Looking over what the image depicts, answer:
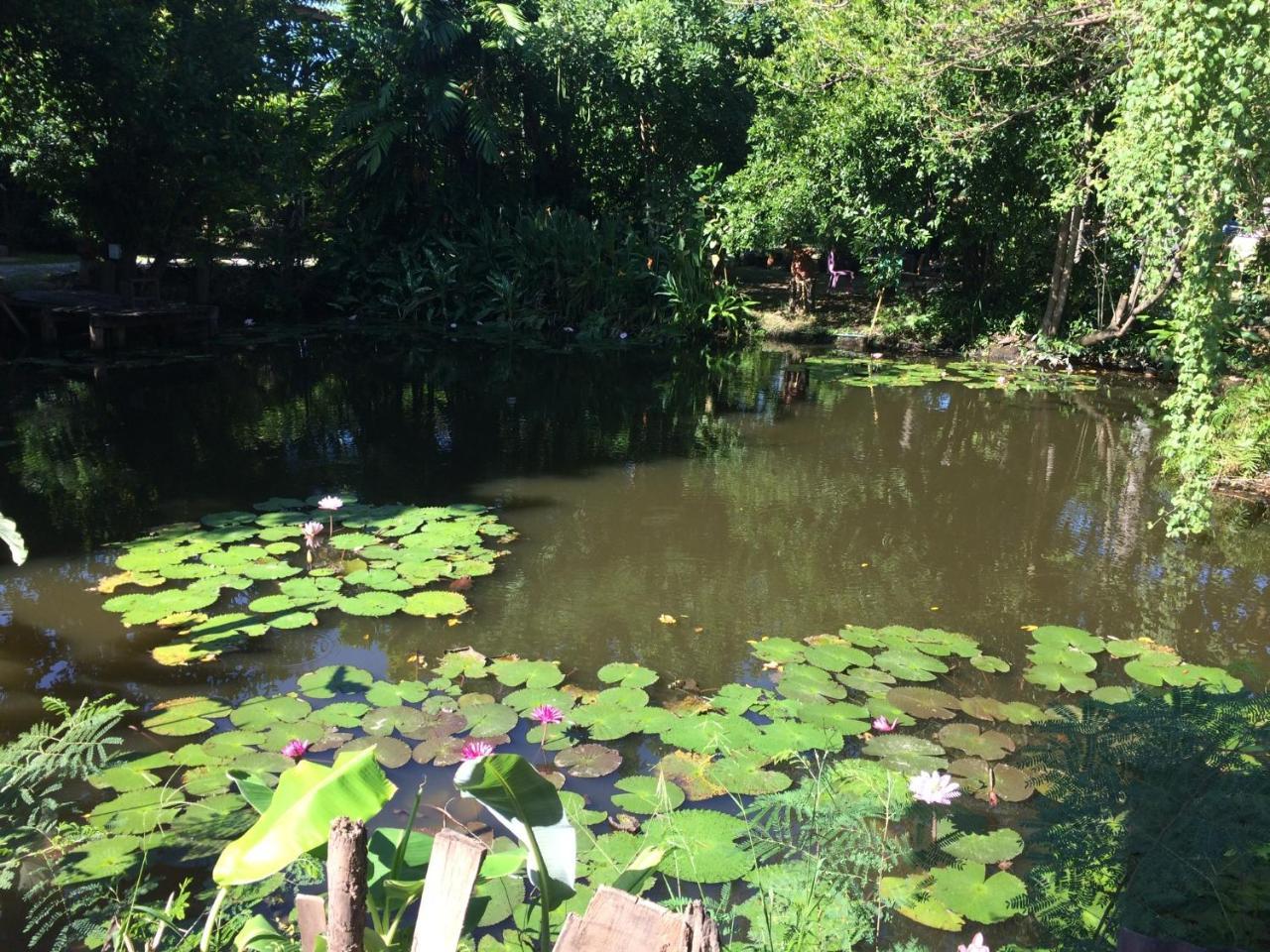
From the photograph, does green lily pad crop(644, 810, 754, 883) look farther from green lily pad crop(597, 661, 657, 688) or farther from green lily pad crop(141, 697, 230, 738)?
green lily pad crop(141, 697, 230, 738)

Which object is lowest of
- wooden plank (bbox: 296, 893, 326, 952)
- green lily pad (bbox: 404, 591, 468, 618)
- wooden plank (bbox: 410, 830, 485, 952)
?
green lily pad (bbox: 404, 591, 468, 618)

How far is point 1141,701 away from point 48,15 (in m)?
9.70

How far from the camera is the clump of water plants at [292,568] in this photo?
374 centimetres

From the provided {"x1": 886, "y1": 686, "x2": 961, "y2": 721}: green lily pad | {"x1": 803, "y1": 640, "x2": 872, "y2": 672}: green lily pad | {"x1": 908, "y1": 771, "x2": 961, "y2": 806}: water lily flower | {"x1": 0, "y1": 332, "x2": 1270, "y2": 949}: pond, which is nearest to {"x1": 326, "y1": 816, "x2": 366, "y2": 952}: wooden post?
{"x1": 0, "y1": 332, "x2": 1270, "y2": 949}: pond

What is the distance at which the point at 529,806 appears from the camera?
140 centimetres

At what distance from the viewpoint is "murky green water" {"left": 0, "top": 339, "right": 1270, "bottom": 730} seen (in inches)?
146

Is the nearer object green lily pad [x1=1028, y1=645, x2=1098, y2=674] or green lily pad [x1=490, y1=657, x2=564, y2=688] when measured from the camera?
green lily pad [x1=490, y1=657, x2=564, y2=688]

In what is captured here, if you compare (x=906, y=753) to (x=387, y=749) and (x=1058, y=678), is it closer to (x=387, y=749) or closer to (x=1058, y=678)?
(x=1058, y=678)

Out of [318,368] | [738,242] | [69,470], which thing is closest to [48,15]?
[318,368]

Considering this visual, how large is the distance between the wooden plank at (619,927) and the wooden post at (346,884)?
0.25 meters

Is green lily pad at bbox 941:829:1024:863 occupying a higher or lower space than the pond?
lower

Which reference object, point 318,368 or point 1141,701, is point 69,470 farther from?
point 1141,701

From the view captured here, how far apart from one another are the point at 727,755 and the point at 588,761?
39 centimetres

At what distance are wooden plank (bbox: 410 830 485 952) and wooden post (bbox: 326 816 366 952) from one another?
0.08m
